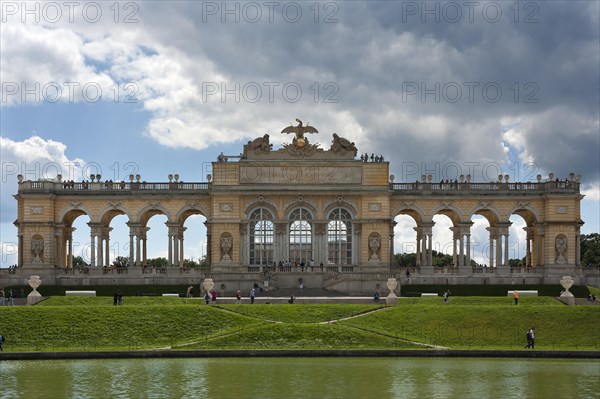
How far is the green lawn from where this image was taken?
43.7 meters

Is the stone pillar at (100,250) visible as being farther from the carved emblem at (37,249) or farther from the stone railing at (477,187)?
the stone railing at (477,187)

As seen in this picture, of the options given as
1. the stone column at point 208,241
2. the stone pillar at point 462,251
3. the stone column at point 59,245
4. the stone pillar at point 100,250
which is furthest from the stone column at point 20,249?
the stone pillar at point 462,251

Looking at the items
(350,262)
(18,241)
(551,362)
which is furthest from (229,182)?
(551,362)

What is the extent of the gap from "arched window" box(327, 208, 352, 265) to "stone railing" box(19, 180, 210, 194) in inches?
409

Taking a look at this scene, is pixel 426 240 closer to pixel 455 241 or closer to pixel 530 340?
pixel 455 241

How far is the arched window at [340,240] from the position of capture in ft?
239

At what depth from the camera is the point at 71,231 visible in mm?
77250

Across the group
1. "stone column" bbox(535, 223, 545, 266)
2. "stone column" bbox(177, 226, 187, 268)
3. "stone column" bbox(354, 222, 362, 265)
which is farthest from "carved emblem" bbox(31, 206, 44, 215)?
"stone column" bbox(535, 223, 545, 266)

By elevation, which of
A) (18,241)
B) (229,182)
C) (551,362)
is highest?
(229,182)

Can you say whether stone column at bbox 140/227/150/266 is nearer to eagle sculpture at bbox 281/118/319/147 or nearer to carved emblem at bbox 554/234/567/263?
eagle sculpture at bbox 281/118/319/147

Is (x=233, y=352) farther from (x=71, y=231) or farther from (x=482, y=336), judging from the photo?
(x=71, y=231)

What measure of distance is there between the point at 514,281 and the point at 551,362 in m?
33.0

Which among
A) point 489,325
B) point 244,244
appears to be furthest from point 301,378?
point 244,244

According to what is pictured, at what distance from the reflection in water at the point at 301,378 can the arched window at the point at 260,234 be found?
109ft
